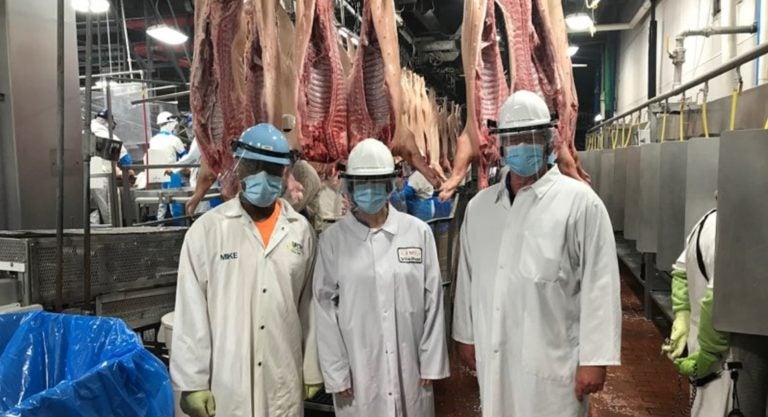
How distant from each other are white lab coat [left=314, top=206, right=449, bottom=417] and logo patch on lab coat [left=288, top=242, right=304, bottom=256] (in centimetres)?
9

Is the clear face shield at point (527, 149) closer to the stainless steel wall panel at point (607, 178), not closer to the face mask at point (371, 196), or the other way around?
the face mask at point (371, 196)

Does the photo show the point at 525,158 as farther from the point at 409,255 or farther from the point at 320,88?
the point at 320,88

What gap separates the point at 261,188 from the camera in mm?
2211

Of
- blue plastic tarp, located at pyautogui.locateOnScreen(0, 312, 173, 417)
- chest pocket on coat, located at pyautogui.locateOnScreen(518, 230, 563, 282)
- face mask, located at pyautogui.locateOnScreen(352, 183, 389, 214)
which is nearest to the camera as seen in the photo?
blue plastic tarp, located at pyautogui.locateOnScreen(0, 312, 173, 417)

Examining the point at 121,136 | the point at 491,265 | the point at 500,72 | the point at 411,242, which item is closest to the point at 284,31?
the point at 500,72

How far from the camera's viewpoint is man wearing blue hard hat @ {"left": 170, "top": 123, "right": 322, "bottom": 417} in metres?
2.13

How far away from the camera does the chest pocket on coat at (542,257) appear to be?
6.69 feet

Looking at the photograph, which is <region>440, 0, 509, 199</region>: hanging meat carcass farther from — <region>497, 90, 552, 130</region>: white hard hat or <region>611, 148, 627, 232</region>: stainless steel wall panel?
<region>611, 148, 627, 232</region>: stainless steel wall panel

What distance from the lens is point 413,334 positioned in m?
2.31

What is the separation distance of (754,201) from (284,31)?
2797 millimetres

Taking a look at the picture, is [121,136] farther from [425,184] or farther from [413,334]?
[413,334]

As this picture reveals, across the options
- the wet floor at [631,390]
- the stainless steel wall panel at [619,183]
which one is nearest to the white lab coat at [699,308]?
the wet floor at [631,390]

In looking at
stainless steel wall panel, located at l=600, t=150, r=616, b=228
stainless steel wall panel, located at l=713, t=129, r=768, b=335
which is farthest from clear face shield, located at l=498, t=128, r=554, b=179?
stainless steel wall panel, located at l=600, t=150, r=616, b=228

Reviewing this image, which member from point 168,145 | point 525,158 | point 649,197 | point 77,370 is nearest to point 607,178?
point 649,197
